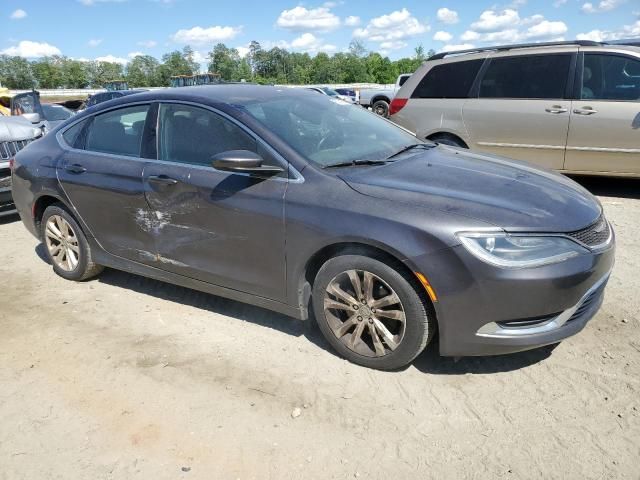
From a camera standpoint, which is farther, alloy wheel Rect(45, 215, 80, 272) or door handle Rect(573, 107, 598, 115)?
door handle Rect(573, 107, 598, 115)

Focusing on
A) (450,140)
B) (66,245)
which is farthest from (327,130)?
(450,140)

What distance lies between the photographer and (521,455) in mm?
2451

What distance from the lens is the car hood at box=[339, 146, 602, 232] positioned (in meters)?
2.79

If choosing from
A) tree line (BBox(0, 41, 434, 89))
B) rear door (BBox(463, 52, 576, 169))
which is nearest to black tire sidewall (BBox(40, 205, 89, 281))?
rear door (BBox(463, 52, 576, 169))

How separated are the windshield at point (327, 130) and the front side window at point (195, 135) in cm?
19

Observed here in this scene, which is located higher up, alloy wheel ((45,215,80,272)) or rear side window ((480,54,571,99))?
rear side window ((480,54,571,99))

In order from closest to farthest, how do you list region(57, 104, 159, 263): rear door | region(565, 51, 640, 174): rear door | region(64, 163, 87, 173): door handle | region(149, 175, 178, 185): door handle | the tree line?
1. region(149, 175, 178, 185): door handle
2. region(57, 104, 159, 263): rear door
3. region(64, 163, 87, 173): door handle
4. region(565, 51, 640, 174): rear door
5. the tree line

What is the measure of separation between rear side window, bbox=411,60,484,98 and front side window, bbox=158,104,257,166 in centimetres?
461

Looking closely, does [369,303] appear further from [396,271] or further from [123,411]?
[123,411]

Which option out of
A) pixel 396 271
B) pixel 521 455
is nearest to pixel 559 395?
pixel 521 455

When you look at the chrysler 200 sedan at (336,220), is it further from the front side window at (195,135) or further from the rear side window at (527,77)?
the rear side window at (527,77)

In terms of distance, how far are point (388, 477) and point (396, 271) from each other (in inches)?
40.6

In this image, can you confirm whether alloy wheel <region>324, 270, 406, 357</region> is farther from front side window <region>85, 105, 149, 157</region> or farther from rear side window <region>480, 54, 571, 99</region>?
rear side window <region>480, 54, 571, 99</region>

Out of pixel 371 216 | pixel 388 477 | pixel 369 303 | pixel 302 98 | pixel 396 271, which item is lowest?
pixel 388 477
